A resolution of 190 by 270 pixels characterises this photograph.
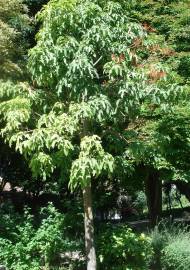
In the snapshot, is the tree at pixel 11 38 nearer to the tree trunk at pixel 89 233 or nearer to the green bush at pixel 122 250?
the tree trunk at pixel 89 233

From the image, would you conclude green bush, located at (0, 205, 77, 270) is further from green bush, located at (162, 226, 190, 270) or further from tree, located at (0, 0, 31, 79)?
tree, located at (0, 0, 31, 79)

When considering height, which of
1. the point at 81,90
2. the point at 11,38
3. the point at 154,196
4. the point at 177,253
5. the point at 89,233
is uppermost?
the point at 11,38

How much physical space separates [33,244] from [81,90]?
319 cm

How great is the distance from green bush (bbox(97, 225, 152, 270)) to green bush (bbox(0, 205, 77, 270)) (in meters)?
0.84

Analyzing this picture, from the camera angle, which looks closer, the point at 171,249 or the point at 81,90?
the point at 81,90

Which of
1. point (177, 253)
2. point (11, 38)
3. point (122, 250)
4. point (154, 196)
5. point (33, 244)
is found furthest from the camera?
point (154, 196)

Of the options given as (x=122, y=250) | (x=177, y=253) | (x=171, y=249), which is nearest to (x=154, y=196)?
(x=171, y=249)

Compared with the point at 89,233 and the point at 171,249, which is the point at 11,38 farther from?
the point at 171,249

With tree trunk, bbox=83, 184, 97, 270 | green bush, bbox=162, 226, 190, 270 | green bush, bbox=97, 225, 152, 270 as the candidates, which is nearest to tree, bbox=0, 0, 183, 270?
tree trunk, bbox=83, 184, 97, 270

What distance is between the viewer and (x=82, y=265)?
9102 mm

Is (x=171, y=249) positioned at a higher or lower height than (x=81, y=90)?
lower

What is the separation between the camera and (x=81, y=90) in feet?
24.0

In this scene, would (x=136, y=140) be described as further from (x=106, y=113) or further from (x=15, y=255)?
(x=15, y=255)

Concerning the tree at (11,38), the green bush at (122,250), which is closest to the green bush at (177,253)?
the green bush at (122,250)
